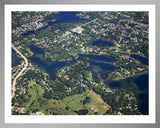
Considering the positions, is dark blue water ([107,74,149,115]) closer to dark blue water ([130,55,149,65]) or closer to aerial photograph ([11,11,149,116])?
aerial photograph ([11,11,149,116])

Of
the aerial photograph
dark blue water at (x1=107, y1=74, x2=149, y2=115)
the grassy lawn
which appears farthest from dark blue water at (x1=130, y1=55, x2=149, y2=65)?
the grassy lawn

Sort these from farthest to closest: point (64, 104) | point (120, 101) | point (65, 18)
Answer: point (65, 18) < point (120, 101) < point (64, 104)

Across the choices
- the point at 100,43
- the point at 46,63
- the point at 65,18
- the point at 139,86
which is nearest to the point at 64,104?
the point at 46,63

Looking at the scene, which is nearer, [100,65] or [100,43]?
[100,65]

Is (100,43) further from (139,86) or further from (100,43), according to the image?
(139,86)

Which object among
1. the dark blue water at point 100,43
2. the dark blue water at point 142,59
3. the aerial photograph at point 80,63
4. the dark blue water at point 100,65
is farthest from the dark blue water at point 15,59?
the dark blue water at point 142,59

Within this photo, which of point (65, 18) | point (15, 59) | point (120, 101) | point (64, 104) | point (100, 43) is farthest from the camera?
point (65, 18)

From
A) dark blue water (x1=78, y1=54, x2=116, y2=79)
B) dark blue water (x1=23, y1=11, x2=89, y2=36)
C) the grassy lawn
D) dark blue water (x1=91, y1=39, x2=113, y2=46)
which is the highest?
dark blue water (x1=23, y1=11, x2=89, y2=36)

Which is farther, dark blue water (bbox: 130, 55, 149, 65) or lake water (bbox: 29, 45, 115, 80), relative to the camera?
lake water (bbox: 29, 45, 115, 80)
